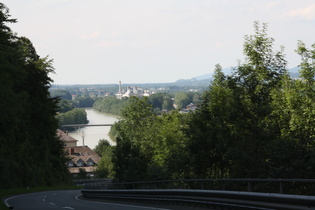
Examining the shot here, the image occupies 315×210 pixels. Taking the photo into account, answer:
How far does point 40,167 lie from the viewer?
6600 centimetres

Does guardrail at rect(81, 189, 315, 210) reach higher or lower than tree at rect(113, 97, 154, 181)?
higher

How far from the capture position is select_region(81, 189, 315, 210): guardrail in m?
12.1

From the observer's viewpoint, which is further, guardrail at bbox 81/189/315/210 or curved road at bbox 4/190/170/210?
curved road at bbox 4/190/170/210

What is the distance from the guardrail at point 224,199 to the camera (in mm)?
12102

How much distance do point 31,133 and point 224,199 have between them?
55.9m

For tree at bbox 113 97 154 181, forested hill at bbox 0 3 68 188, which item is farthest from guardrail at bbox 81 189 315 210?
forested hill at bbox 0 3 68 188

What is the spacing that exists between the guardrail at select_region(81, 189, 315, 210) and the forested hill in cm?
2771

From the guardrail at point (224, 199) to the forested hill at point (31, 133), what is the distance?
90.9ft

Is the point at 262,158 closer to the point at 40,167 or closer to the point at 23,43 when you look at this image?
the point at 40,167

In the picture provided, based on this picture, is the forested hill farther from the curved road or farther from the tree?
the curved road

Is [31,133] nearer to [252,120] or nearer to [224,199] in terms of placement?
[252,120]

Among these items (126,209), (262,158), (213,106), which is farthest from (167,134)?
(126,209)

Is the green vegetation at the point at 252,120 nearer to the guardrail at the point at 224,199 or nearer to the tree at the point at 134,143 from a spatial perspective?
the tree at the point at 134,143

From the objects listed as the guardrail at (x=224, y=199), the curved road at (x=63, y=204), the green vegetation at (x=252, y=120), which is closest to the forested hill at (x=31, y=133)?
the green vegetation at (x=252, y=120)
